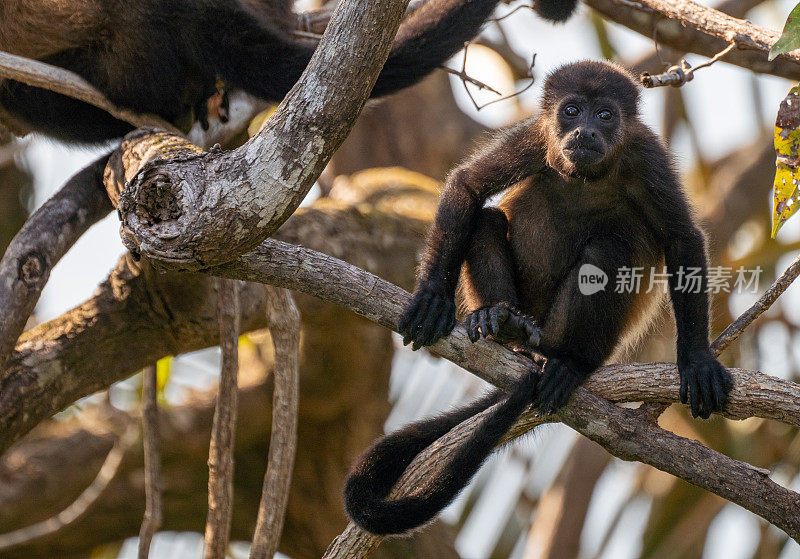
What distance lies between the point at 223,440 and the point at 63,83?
5.61ft

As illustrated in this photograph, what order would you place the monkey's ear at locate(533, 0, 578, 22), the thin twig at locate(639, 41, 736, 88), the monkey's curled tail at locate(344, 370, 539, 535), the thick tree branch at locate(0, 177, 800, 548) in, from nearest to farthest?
the thick tree branch at locate(0, 177, 800, 548), the monkey's curled tail at locate(344, 370, 539, 535), the thin twig at locate(639, 41, 736, 88), the monkey's ear at locate(533, 0, 578, 22)

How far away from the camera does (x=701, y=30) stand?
3.73 meters

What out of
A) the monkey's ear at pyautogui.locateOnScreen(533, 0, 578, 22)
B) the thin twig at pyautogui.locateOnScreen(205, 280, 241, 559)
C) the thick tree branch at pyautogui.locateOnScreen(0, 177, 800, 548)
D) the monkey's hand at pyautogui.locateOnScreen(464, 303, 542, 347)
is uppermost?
the monkey's ear at pyautogui.locateOnScreen(533, 0, 578, 22)

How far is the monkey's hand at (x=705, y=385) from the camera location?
3109mm

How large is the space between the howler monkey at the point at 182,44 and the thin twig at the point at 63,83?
0.04 meters

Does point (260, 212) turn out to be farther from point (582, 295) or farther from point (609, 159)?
point (609, 159)

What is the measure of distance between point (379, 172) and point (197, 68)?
10.0 feet

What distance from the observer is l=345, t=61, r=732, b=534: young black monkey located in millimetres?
3133

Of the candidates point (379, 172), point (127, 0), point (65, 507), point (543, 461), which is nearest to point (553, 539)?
point (543, 461)

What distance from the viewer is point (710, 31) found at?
12.0 feet

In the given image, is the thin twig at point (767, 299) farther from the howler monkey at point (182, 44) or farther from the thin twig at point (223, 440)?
the thin twig at point (223, 440)

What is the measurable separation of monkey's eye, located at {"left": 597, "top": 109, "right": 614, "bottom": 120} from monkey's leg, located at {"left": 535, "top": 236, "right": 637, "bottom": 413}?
1.87ft

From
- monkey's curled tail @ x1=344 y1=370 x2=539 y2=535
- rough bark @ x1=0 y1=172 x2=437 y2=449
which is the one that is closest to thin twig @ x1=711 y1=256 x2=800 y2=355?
monkey's curled tail @ x1=344 y1=370 x2=539 y2=535

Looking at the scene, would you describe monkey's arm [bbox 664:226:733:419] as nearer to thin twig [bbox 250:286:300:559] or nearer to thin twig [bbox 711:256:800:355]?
thin twig [bbox 711:256:800:355]
